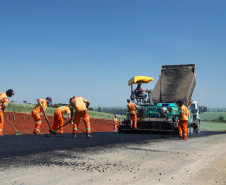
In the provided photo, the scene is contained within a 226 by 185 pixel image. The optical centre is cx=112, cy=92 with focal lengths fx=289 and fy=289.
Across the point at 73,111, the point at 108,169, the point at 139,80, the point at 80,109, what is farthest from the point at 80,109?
the point at 108,169

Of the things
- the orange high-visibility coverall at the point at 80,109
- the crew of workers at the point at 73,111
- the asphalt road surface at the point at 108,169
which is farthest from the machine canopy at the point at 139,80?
the asphalt road surface at the point at 108,169

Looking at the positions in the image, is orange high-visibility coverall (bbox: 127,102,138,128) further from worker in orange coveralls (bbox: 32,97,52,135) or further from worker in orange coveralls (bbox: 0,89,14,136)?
worker in orange coveralls (bbox: 0,89,14,136)

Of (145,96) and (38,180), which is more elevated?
(145,96)

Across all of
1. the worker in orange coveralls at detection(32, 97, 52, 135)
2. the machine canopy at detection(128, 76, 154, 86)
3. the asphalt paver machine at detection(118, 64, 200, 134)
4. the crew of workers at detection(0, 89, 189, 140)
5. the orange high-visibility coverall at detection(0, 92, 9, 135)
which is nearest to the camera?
the orange high-visibility coverall at detection(0, 92, 9, 135)

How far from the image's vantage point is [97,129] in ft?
103

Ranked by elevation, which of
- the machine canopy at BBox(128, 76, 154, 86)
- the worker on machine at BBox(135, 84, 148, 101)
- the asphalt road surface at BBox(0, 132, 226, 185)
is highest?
the machine canopy at BBox(128, 76, 154, 86)

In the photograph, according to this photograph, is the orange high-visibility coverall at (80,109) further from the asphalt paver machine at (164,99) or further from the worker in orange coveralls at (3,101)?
the asphalt paver machine at (164,99)

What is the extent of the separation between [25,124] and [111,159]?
758 inches

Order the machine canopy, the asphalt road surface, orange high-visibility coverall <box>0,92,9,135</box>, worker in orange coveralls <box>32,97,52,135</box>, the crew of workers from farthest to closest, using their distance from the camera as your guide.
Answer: the machine canopy < worker in orange coveralls <box>32,97,52,135</box> < the crew of workers < orange high-visibility coverall <box>0,92,9,135</box> < the asphalt road surface

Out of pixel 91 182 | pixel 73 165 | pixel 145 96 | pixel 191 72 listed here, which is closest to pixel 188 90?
pixel 191 72

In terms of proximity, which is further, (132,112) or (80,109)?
(132,112)

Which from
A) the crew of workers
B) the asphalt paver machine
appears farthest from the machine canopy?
the crew of workers

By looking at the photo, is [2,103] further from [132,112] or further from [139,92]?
[139,92]

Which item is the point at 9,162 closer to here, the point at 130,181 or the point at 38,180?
the point at 38,180
